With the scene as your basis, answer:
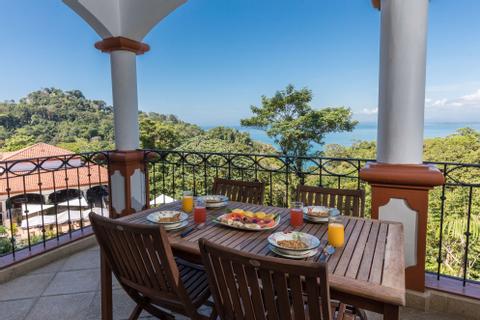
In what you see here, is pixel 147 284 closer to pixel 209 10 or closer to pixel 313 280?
pixel 313 280

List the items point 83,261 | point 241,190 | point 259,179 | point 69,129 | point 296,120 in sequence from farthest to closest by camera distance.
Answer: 1. point 69,129
2. point 296,120
3. point 259,179
4. point 83,261
5. point 241,190

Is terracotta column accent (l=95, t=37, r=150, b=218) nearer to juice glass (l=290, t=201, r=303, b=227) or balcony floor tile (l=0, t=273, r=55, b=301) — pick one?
balcony floor tile (l=0, t=273, r=55, b=301)

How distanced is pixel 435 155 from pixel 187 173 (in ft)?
32.5

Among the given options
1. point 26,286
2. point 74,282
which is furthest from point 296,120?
point 26,286

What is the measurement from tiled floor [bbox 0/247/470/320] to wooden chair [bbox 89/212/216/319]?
682 mm

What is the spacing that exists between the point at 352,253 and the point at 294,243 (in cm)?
25

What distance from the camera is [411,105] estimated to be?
202 cm

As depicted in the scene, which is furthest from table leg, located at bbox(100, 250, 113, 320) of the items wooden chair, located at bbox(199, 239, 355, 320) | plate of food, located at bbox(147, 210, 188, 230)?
wooden chair, located at bbox(199, 239, 355, 320)

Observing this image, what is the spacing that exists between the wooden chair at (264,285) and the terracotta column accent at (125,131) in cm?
289

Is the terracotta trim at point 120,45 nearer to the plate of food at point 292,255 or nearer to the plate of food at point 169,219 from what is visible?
the plate of food at point 169,219

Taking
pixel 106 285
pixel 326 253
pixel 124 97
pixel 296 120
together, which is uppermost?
pixel 296 120

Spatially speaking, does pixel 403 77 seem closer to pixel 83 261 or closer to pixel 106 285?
pixel 106 285

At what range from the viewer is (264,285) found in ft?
3.04

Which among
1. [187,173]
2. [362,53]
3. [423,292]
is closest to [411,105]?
[423,292]
